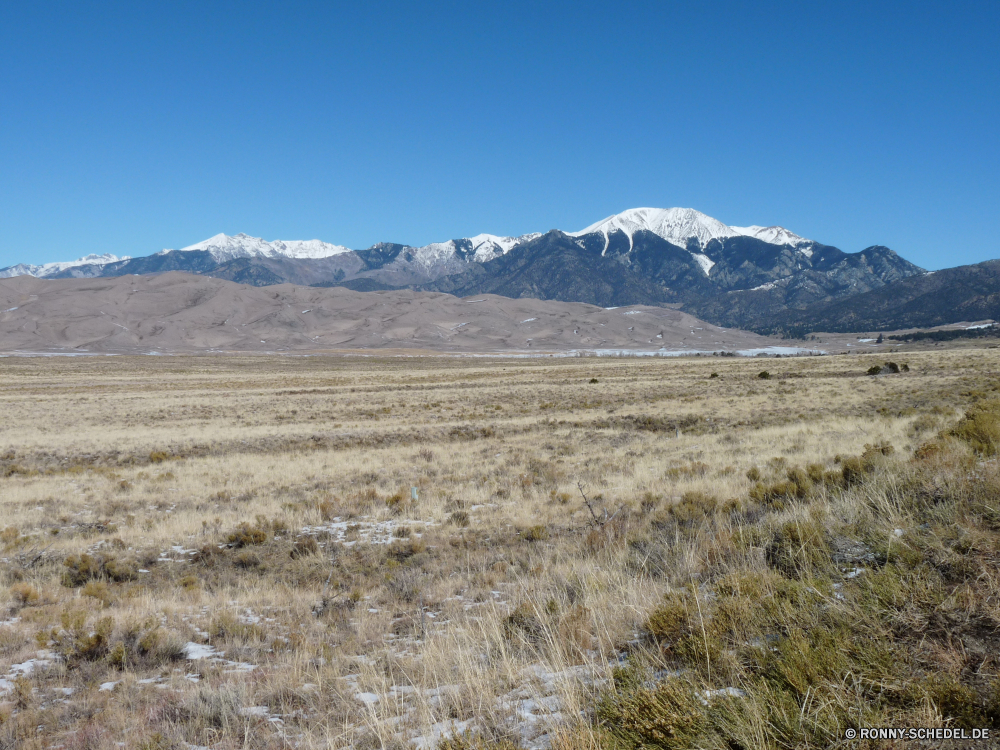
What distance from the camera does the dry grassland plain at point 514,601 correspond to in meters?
3.32

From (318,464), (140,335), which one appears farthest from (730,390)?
(140,335)

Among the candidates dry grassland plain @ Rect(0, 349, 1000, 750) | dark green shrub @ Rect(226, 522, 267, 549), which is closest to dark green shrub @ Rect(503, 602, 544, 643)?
dry grassland plain @ Rect(0, 349, 1000, 750)

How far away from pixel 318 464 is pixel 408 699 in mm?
14986

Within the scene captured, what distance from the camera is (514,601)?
6234mm

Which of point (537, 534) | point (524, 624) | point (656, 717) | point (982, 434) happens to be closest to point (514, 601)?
point (524, 624)

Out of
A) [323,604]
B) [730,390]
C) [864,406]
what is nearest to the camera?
[323,604]

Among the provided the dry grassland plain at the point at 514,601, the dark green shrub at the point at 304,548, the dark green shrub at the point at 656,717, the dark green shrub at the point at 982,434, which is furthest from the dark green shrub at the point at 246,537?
the dark green shrub at the point at 982,434

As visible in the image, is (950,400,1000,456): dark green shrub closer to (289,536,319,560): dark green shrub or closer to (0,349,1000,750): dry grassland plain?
(0,349,1000,750): dry grassland plain

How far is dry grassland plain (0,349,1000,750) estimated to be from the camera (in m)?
3.32

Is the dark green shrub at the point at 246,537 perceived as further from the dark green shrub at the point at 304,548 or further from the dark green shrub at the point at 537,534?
the dark green shrub at the point at 537,534

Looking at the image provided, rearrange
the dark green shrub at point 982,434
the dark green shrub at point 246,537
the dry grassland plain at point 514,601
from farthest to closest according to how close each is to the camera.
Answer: the dark green shrub at point 246,537 < the dark green shrub at point 982,434 < the dry grassland plain at point 514,601

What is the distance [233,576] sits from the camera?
8641 mm

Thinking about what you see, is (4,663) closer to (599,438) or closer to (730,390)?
(599,438)

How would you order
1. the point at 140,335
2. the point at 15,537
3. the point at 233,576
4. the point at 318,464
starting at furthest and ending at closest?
1. the point at 140,335
2. the point at 318,464
3. the point at 15,537
4. the point at 233,576
